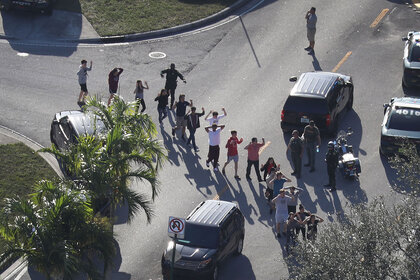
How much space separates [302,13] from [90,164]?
1988 centimetres

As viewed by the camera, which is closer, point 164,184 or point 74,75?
point 164,184

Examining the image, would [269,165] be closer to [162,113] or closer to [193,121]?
[193,121]

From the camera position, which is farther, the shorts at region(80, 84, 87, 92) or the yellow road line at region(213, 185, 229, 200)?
the shorts at region(80, 84, 87, 92)

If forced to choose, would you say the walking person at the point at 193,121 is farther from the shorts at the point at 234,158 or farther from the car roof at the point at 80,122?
the car roof at the point at 80,122

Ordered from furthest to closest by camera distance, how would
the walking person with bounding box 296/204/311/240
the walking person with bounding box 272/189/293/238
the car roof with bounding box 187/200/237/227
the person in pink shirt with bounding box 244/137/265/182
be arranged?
the person in pink shirt with bounding box 244/137/265/182 < the walking person with bounding box 272/189/293/238 < the walking person with bounding box 296/204/311/240 < the car roof with bounding box 187/200/237/227

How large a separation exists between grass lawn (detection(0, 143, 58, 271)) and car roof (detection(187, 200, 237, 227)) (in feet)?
14.8

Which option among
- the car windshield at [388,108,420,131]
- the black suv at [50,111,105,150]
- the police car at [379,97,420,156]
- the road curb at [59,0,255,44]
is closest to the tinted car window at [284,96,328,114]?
the police car at [379,97,420,156]

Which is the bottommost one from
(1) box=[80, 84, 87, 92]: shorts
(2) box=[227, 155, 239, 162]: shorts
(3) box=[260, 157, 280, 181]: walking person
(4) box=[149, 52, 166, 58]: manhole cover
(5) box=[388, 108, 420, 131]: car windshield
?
(4) box=[149, 52, 166, 58]: manhole cover

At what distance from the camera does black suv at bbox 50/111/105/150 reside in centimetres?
2476

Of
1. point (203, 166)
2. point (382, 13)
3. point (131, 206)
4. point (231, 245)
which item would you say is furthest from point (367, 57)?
point (131, 206)

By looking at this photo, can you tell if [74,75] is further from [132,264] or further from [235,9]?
[132,264]

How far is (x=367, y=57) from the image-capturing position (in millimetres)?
32406

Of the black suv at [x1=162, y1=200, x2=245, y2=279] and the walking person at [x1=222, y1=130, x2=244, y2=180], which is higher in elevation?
the black suv at [x1=162, y1=200, x2=245, y2=279]

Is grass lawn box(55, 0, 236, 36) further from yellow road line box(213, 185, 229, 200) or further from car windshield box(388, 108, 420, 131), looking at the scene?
car windshield box(388, 108, 420, 131)
